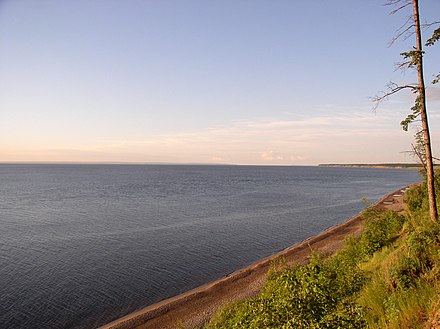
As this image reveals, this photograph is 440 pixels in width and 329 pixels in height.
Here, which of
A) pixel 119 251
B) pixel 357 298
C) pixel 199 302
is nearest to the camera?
pixel 357 298

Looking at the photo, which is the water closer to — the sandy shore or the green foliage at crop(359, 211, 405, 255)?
the sandy shore

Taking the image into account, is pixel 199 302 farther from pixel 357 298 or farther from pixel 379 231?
pixel 379 231

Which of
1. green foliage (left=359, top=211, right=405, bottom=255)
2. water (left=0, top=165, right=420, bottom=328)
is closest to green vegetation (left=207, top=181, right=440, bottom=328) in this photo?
green foliage (left=359, top=211, right=405, bottom=255)

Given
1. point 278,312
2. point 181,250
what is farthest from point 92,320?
point 278,312

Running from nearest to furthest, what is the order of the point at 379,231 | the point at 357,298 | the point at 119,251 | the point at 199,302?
the point at 357,298 < the point at 379,231 < the point at 199,302 < the point at 119,251

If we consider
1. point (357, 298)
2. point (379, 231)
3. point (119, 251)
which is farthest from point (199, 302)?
point (119, 251)

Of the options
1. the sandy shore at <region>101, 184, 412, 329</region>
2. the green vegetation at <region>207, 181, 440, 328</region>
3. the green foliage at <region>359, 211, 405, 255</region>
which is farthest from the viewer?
the green foliage at <region>359, 211, 405, 255</region>

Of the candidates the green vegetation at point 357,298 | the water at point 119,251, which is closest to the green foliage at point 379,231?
the green vegetation at point 357,298

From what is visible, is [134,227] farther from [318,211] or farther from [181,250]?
[318,211]

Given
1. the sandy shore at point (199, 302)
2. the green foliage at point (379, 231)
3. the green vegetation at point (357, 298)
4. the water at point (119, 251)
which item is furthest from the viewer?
the water at point (119, 251)

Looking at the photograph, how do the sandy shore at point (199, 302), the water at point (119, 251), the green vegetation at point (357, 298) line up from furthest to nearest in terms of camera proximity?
the water at point (119, 251), the sandy shore at point (199, 302), the green vegetation at point (357, 298)

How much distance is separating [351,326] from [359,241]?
49.6 feet

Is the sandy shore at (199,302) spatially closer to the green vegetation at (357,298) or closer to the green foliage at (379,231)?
the green foliage at (379,231)

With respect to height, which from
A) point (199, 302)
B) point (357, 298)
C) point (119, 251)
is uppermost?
point (357, 298)
